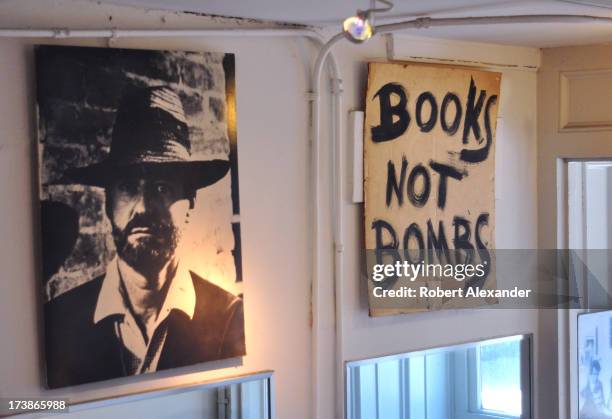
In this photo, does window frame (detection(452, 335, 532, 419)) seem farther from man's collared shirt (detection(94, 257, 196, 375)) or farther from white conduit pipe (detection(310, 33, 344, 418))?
man's collared shirt (detection(94, 257, 196, 375))

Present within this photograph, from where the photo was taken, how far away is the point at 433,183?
313cm

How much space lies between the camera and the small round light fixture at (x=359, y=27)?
2.01 metres

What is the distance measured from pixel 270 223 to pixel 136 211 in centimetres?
50

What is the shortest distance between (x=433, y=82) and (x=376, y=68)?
0.87ft

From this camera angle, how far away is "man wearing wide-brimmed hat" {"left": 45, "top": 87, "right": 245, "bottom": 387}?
229cm

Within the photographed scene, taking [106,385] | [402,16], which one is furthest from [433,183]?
[106,385]

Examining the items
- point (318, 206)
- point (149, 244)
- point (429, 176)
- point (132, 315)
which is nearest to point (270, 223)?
point (318, 206)

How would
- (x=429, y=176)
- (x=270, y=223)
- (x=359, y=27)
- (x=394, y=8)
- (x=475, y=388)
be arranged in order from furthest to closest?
(x=475, y=388), (x=429, y=176), (x=270, y=223), (x=394, y=8), (x=359, y=27)

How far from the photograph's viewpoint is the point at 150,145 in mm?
2422

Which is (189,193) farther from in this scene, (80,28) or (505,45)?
(505,45)

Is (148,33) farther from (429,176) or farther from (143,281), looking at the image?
(429,176)

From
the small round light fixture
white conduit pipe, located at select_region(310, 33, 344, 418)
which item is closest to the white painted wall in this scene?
white conduit pipe, located at select_region(310, 33, 344, 418)

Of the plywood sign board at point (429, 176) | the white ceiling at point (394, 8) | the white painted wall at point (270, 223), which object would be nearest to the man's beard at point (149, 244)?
the white painted wall at point (270, 223)

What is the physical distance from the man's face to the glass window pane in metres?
1.57
